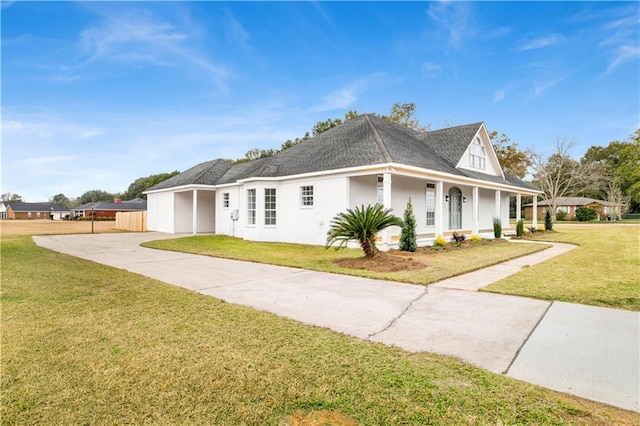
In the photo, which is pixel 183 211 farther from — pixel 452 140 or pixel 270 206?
pixel 452 140

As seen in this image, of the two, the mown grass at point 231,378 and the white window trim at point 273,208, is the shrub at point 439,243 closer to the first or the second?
the white window trim at point 273,208

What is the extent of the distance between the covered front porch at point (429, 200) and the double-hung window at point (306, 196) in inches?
80.7

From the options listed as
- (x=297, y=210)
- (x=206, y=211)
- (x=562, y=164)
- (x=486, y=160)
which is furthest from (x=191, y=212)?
(x=562, y=164)

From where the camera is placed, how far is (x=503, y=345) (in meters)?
3.79

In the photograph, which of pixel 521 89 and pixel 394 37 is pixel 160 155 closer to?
pixel 394 37

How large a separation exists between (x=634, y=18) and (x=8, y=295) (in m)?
21.3

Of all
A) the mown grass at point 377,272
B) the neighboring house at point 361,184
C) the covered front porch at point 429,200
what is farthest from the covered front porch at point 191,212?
the covered front porch at point 429,200

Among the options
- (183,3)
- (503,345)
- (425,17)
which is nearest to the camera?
(503,345)

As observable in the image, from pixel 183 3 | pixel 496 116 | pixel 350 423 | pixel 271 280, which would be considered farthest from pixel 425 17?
pixel 496 116

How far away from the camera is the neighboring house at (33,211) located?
8069 centimetres

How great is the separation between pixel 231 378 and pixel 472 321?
3361 mm

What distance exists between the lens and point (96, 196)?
308ft

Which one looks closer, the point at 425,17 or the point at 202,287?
the point at 202,287

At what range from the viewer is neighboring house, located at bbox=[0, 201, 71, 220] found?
8069cm
